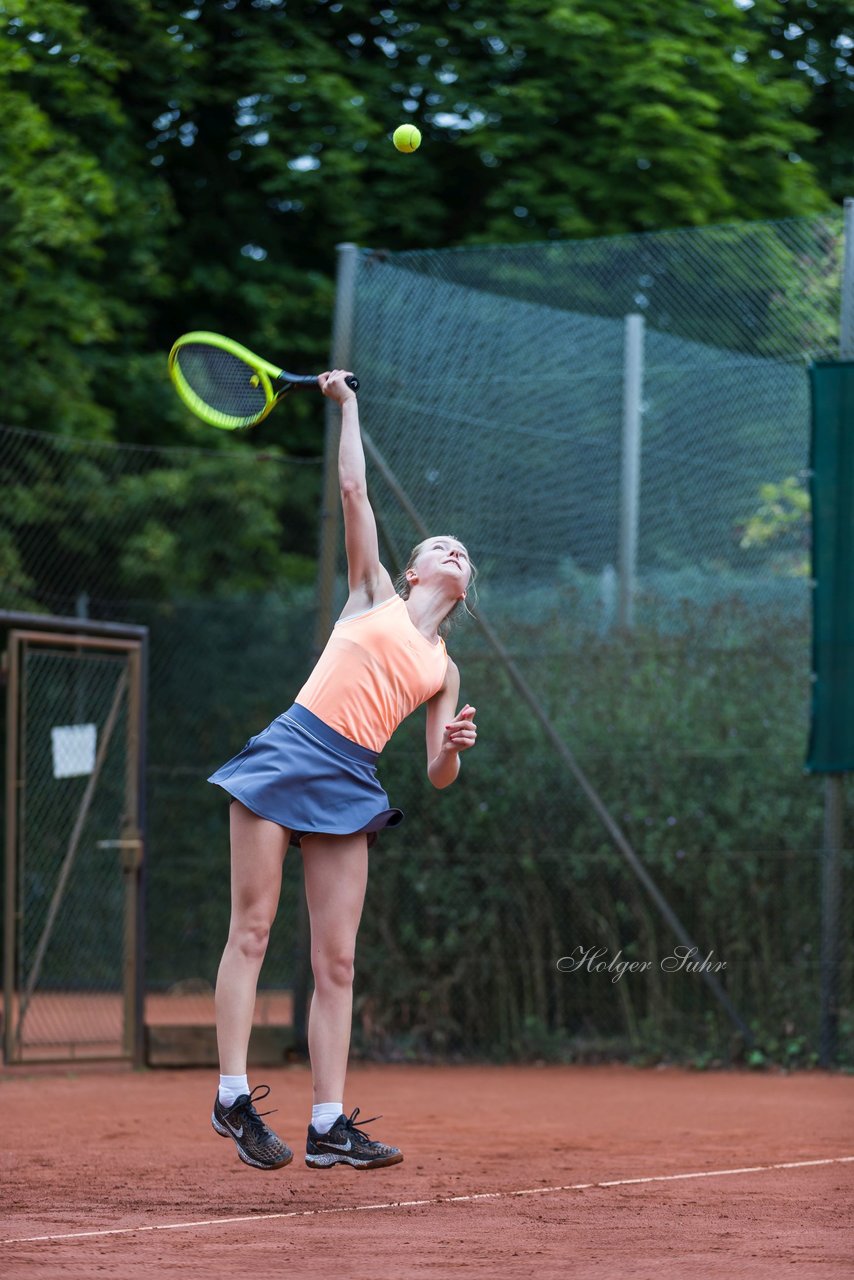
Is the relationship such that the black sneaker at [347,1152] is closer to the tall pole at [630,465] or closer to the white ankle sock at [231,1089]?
the white ankle sock at [231,1089]

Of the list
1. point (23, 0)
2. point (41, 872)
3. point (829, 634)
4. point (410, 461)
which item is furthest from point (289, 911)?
point (23, 0)

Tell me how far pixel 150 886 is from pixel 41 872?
3.31 ft

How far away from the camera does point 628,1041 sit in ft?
29.6

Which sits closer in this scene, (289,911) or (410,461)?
(410,461)

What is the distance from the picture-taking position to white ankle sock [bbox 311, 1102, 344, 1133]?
481 centimetres

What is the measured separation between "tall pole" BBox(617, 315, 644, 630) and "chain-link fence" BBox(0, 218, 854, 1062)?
0.05ft

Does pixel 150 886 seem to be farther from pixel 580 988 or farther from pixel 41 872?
pixel 580 988

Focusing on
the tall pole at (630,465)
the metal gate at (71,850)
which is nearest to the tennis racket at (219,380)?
the metal gate at (71,850)

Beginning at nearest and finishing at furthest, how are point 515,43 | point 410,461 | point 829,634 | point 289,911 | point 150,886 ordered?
1. point 829,634
2. point 410,461
3. point 289,911
4. point 150,886
5. point 515,43

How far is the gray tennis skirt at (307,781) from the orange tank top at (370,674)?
0.05m

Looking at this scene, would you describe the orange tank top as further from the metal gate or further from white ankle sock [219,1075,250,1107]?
the metal gate

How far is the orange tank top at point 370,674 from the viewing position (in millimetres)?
4895

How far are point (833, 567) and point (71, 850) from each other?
3.92 meters

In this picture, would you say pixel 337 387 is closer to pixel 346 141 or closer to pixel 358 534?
pixel 358 534
